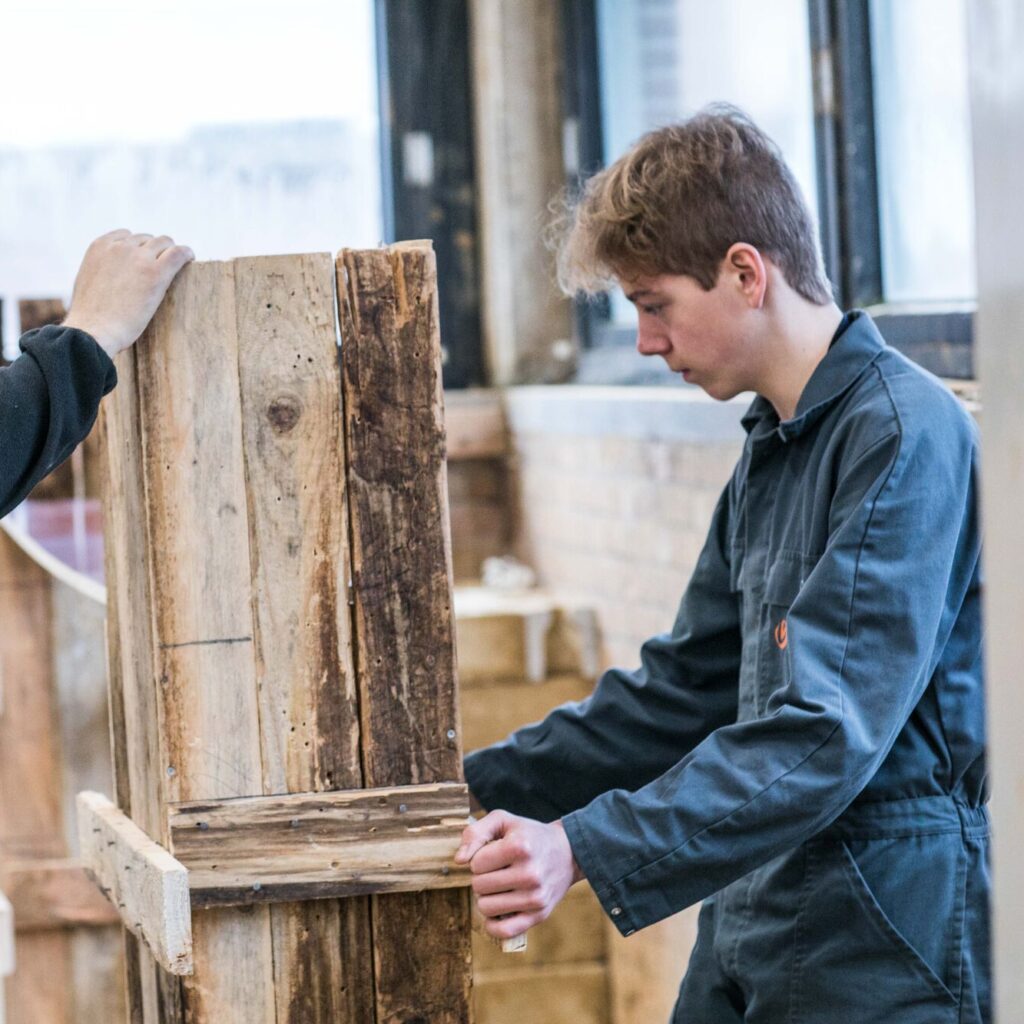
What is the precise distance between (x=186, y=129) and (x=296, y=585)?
11.4 ft

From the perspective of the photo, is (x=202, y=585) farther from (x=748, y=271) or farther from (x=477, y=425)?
(x=477, y=425)

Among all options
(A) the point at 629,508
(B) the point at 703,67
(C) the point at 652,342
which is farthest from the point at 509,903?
(B) the point at 703,67

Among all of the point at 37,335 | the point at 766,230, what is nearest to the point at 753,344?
the point at 766,230

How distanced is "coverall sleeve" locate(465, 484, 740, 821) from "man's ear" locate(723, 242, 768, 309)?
1.08ft

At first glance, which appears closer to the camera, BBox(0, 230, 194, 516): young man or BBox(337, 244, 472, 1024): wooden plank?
BBox(0, 230, 194, 516): young man

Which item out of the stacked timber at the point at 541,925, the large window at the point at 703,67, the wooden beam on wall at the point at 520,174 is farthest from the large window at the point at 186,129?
the stacked timber at the point at 541,925

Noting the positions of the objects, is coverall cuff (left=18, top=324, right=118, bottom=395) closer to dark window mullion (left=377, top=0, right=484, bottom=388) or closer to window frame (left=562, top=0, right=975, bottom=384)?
window frame (left=562, top=0, right=975, bottom=384)

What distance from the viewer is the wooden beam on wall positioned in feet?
15.5

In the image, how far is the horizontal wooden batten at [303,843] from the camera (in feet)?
5.32

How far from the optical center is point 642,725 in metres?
2.02

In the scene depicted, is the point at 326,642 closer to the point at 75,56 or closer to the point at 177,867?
the point at 177,867

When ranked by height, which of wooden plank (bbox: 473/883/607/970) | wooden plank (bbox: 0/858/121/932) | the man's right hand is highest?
the man's right hand

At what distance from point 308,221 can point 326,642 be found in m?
3.44

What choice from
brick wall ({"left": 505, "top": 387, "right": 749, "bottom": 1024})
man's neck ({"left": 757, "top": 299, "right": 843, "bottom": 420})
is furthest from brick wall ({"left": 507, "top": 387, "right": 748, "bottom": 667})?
man's neck ({"left": 757, "top": 299, "right": 843, "bottom": 420})
